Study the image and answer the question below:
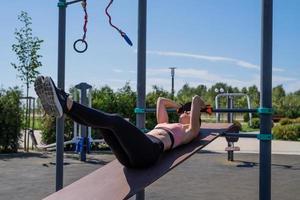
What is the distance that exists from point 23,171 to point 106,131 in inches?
242

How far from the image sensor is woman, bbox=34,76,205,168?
10.6 ft

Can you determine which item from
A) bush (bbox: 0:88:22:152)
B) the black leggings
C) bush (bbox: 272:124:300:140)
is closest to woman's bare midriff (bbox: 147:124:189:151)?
the black leggings

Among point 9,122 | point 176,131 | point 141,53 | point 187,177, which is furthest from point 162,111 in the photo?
point 9,122

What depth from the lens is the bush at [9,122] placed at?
42.4ft

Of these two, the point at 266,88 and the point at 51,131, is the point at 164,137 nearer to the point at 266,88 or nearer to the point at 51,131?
the point at 266,88

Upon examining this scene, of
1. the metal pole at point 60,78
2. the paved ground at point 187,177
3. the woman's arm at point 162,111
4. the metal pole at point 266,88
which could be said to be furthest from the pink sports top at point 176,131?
the paved ground at point 187,177

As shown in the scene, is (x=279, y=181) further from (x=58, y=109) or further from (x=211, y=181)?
(x=58, y=109)

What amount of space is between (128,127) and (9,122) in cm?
1016

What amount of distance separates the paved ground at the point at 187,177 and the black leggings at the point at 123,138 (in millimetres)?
2959

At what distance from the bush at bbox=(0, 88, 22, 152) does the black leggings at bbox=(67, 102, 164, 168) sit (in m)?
9.81

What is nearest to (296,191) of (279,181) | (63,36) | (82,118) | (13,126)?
Answer: (279,181)

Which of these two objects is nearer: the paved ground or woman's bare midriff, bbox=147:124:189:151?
woman's bare midriff, bbox=147:124:189:151

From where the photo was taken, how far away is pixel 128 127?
11.6ft

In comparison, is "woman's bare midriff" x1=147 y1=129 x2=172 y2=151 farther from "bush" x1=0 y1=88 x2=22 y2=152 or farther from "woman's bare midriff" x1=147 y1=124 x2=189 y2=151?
"bush" x1=0 y1=88 x2=22 y2=152
